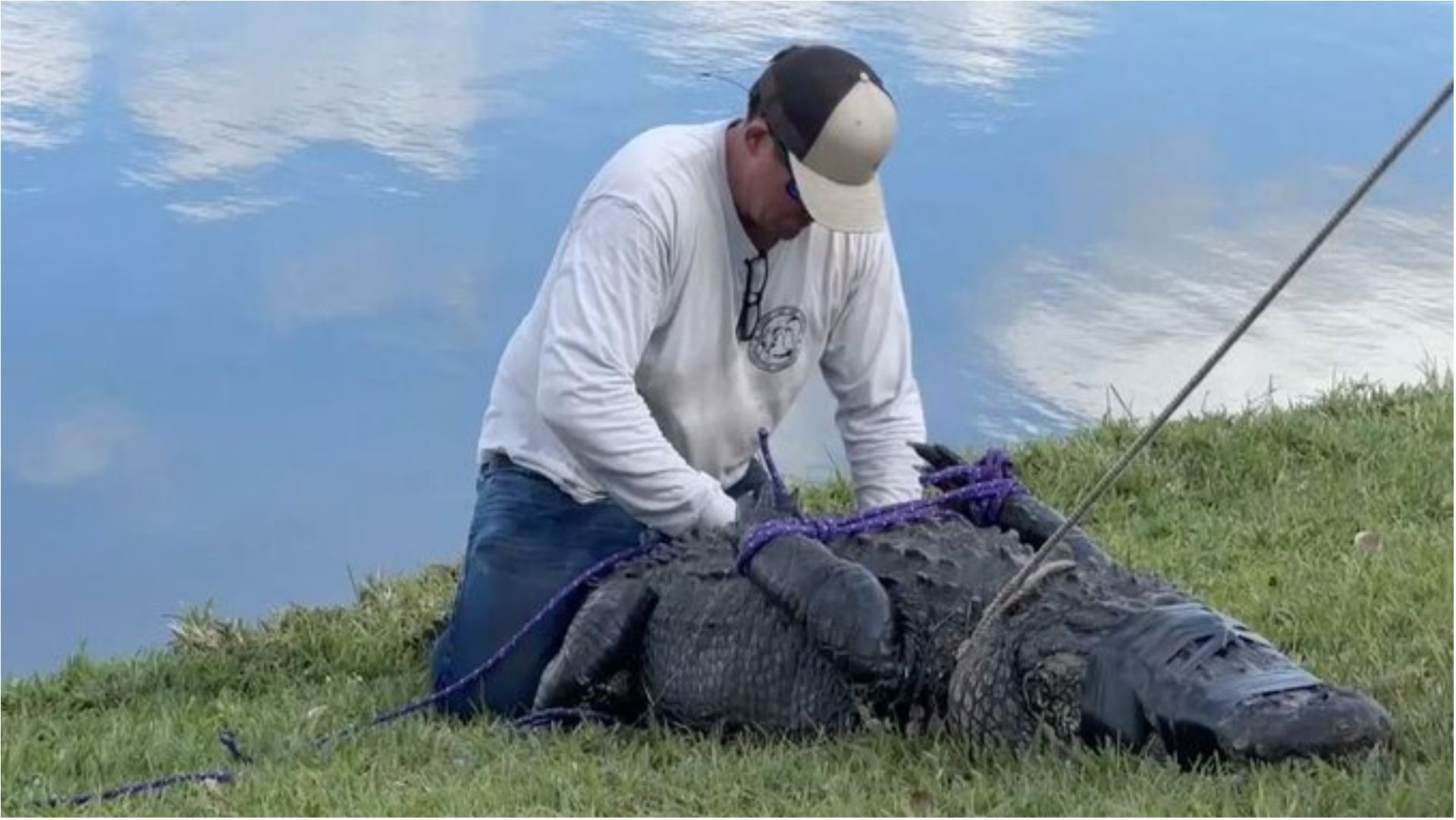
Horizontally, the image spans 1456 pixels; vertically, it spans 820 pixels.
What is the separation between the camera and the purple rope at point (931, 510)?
13.7 feet

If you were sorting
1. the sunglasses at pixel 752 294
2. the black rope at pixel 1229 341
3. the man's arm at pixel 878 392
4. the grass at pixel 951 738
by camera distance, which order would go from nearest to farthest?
the black rope at pixel 1229 341 → the grass at pixel 951 738 → the sunglasses at pixel 752 294 → the man's arm at pixel 878 392

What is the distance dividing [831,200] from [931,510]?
0.61 m

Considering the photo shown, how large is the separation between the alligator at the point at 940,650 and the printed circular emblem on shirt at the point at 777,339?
0.34 metres

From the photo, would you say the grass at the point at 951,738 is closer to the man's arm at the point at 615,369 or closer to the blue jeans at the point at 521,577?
the blue jeans at the point at 521,577

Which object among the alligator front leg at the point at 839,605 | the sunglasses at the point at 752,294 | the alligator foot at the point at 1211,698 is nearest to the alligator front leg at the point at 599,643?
the alligator front leg at the point at 839,605

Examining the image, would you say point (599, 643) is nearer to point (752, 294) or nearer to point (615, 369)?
point (615, 369)

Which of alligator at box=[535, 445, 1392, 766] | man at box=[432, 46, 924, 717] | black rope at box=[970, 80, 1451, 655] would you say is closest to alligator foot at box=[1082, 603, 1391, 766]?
alligator at box=[535, 445, 1392, 766]

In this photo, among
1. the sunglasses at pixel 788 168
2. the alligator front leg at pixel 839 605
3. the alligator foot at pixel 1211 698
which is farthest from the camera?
the sunglasses at pixel 788 168

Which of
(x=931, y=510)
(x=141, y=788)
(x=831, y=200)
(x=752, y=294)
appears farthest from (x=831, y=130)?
(x=141, y=788)

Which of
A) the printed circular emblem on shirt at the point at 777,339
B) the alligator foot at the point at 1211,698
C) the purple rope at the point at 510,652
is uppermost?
the printed circular emblem on shirt at the point at 777,339

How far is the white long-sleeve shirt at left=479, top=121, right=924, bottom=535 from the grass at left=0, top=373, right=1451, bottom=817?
21.7 inches

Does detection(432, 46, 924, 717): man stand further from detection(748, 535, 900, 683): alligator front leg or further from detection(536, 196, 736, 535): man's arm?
detection(748, 535, 900, 683): alligator front leg

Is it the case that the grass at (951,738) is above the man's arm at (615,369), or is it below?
below

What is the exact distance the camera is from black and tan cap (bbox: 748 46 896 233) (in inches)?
166
